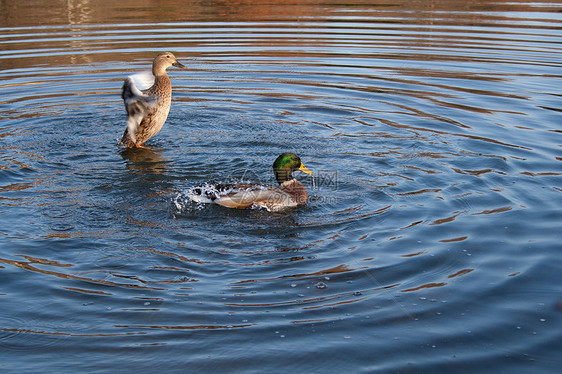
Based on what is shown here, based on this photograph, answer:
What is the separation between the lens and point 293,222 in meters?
6.82

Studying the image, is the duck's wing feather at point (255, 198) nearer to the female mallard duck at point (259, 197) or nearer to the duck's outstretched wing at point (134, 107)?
the female mallard duck at point (259, 197)

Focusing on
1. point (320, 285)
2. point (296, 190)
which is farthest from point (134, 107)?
point (320, 285)

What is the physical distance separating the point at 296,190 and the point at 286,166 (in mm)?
324

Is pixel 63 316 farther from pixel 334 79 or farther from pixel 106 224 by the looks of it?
pixel 334 79

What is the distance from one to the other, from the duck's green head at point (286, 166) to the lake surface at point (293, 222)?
387mm

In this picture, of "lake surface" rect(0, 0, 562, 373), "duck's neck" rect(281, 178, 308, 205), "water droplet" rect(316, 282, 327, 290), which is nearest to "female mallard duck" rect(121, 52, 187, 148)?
"lake surface" rect(0, 0, 562, 373)

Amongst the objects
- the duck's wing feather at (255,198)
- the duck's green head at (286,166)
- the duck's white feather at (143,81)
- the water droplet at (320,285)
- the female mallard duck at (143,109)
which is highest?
the duck's white feather at (143,81)

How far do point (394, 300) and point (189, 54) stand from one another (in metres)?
10.9

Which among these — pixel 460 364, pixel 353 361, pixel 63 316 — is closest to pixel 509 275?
pixel 460 364

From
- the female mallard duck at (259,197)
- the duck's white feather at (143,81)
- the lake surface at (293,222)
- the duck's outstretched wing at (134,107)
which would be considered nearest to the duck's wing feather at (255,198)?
the female mallard duck at (259,197)

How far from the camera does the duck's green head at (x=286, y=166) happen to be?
743 centimetres

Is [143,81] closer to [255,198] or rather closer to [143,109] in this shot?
[143,109]

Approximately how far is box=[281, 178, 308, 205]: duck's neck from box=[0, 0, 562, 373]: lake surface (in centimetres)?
19

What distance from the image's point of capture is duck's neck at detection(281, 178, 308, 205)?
7246 mm
